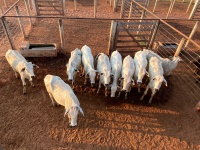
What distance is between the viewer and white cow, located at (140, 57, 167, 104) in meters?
5.98

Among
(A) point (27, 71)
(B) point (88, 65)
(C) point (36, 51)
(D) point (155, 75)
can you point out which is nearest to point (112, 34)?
(B) point (88, 65)

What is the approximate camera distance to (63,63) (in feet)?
26.6

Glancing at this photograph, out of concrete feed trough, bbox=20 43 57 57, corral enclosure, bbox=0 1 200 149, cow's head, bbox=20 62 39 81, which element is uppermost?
cow's head, bbox=20 62 39 81

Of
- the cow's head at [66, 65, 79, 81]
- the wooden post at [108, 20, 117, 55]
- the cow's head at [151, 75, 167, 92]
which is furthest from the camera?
the wooden post at [108, 20, 117, 55]

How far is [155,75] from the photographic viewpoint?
247 inches

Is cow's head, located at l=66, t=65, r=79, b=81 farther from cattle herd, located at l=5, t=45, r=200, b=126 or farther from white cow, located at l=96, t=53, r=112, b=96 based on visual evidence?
white cow, located at l=96, t=53, r=112, b=96

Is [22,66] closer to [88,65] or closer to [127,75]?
[88,65]

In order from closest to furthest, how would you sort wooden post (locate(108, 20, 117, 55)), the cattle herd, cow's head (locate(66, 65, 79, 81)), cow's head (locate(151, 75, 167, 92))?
the cattle herd
cow's head (locate(151, 75, 167, 92))
cow's head (locate(66, 65, 79, 81))
wooden post (locate(108, 20, 117, 55))

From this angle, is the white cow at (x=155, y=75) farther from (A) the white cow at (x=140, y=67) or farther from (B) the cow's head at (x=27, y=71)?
(B) the cow's head at (x=27, y=71)

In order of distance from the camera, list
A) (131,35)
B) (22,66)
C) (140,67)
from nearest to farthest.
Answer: (22,66), (140,67), (131,35)

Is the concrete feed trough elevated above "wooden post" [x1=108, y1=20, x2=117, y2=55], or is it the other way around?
"wooden post" [x1=108, y1=20, x2=117, y2=55]

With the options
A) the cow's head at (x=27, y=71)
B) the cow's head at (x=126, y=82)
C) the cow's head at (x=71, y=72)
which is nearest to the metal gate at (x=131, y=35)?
the cow's head at (x=126, y=82)

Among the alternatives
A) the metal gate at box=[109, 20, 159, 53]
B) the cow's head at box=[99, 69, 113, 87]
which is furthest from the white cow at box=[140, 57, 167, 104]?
the metal gate at box=[109, 20, 159, 53]

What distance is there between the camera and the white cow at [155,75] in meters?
5.98
